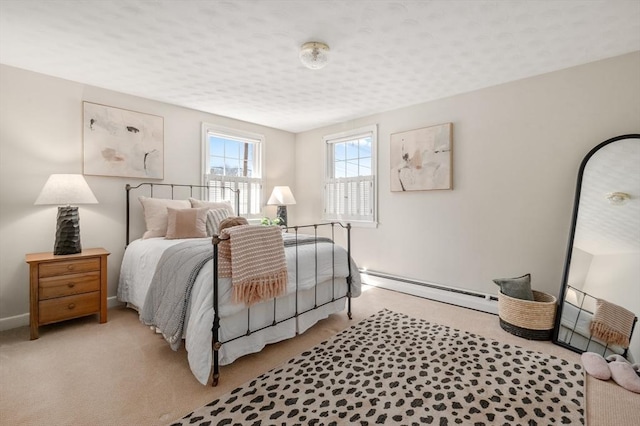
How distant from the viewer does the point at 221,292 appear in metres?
2.01

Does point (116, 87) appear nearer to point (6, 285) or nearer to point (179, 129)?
point (179, 129)

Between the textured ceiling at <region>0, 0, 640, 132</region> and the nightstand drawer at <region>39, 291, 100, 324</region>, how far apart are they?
2.12 metres

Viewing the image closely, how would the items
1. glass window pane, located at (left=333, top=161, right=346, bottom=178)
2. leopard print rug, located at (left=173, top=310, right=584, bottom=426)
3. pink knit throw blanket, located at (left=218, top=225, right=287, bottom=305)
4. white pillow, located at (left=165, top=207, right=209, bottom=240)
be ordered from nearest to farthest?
leopard print rug, located at (left=173, top=310, right=584, bottom=426), pink knit throw blanket, located at (left=218, top=225, right=287, bottom=305), white pillow, located at (left=165, top=207, right=209, bottom=240), glass window pane, located at (left=333, top=161, right=346, bottom=178)

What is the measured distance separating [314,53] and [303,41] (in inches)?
4.7

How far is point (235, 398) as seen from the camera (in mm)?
1797

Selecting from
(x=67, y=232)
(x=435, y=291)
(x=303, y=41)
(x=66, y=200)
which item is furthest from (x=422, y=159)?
(x=67, y=232)

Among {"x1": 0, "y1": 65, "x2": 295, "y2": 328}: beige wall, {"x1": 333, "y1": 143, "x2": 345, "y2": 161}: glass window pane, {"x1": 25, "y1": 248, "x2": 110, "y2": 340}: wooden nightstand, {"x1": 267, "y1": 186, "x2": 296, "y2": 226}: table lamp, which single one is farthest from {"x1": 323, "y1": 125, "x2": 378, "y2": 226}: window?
{"x1": 25, "y1": 248, "x2": 110, "y2": 340}: wooden nightstand

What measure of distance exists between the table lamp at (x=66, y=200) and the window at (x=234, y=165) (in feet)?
5.00

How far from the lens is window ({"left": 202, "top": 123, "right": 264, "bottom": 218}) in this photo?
426 cm

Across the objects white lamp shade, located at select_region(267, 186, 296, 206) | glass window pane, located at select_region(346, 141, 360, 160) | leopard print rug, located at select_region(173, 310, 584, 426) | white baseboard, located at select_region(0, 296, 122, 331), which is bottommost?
leopard print rug, located at select_region(173, 310, 584, 426)

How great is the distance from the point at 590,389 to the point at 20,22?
4562 millimetres

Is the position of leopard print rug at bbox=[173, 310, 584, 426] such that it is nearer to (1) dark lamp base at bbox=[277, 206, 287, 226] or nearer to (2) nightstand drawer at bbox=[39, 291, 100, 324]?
(2) nightstand drawer at bbox=[39, 291, 100, 324]

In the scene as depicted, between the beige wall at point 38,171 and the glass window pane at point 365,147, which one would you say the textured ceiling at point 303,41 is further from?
the glass window pane at point 365,147

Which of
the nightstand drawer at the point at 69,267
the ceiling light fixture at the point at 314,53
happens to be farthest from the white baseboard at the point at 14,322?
the ceiling light fixture at the point at 314,53
